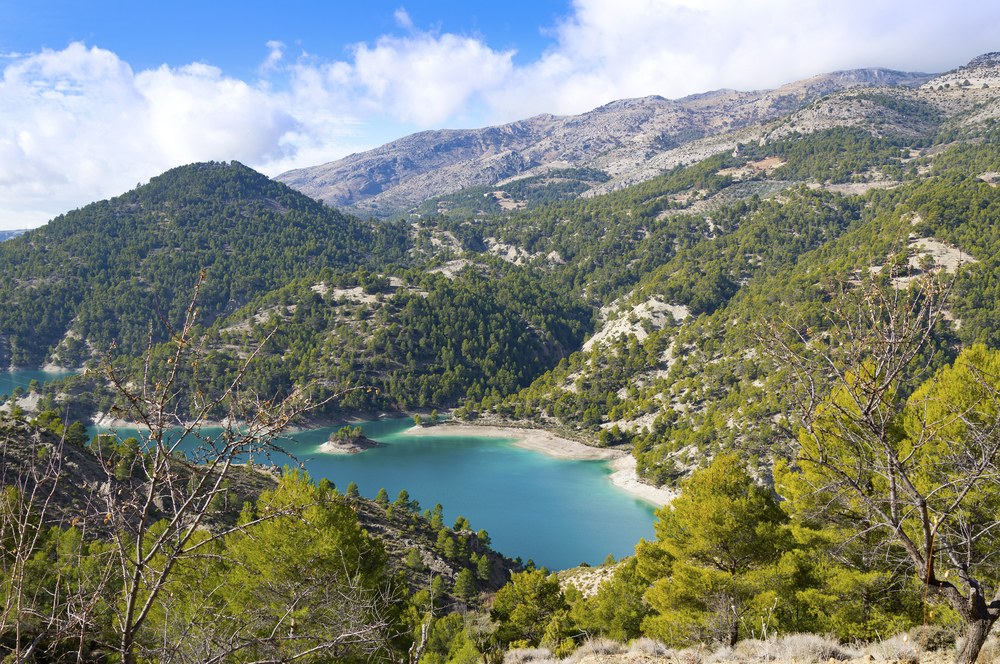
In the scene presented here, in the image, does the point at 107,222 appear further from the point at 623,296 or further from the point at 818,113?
the point at 818,113

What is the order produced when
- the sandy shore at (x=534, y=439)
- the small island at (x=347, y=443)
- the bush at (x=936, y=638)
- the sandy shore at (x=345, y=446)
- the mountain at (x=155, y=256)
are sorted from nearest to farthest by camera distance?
the bush at (x=936, y=638) < the sandy shore at (x=534, y=439) < the sandy shore at (x=345, y=446) < the small island at (x=347, y=443) < the mountain at (x=155, y=256)

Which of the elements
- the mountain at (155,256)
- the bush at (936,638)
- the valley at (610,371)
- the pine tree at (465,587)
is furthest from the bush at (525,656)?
the mountain at (155,256)

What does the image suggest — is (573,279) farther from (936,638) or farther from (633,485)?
(936,638)

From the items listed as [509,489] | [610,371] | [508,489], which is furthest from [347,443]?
Result: [610,371]

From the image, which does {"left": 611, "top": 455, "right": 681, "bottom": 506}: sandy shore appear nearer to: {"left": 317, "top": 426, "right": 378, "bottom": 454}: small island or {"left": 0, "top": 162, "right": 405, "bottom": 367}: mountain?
{"left": 317, "top": 426, "right": 378, "bottom": 454}: small island

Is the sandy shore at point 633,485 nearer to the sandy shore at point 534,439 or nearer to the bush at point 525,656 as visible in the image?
the sandy shore at point 534,439
